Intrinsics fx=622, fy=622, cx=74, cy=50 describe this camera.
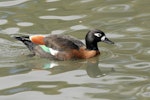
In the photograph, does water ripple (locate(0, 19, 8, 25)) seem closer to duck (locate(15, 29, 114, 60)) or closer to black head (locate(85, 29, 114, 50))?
duck (locate(15, 29, 114, 60))

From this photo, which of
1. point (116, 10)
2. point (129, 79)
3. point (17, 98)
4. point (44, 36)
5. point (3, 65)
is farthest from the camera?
point (116, 10)

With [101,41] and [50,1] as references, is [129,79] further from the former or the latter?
[50,1]

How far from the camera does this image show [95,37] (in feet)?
40.8

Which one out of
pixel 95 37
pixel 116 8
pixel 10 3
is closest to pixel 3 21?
pixel 10 3

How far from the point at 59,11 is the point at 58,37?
298 cm

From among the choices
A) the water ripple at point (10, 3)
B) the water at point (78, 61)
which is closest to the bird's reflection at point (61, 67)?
the water at point (78, 61)

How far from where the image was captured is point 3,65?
38.9 feet

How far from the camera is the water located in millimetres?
10242

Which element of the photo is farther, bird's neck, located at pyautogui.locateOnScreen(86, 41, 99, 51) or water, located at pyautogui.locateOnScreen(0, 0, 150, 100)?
bird's neck, located at pyautogui.locateOnScreen(86, 41, 99, 51)

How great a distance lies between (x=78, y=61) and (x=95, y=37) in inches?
24.1

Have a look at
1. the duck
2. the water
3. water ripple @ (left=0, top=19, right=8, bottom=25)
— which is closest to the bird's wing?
the duck

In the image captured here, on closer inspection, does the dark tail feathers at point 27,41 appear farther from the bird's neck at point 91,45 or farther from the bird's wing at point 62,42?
the bird's neck at point 91,45

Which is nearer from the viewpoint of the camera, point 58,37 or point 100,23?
point 58,37

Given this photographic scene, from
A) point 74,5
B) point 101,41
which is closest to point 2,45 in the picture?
point 101,41
